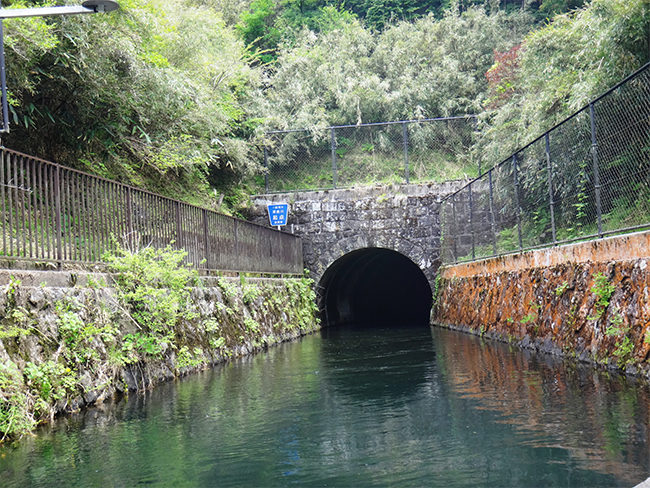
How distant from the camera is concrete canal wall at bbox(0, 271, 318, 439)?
537 cm

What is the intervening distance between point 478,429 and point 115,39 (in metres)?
9.13

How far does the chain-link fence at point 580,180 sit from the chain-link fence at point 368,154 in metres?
8.42

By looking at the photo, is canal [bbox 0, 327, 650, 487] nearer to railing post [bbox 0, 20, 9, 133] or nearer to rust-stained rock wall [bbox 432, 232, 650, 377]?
rust-stained rock wall [bbox 432, 232, 650, 377]

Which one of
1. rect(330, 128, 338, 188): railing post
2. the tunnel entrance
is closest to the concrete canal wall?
the tunnel entrance

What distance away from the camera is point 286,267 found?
674 inches

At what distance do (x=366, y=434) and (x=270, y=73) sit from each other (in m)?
27.8

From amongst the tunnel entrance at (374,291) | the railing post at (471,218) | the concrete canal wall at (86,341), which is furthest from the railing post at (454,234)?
the concrete canal wall at (86,341)

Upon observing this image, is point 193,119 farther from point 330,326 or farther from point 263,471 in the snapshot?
point 263,471

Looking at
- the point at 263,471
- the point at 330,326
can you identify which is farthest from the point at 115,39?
the point at 330,326

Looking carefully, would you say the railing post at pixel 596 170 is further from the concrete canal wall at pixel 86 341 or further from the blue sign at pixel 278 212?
the blue sign at pixel 278 212

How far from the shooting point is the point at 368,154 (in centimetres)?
2136

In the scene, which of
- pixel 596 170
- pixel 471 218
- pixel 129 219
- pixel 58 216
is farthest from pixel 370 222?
pixel 58 216

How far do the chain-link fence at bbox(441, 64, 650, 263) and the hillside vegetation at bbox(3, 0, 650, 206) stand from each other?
8.58 ft

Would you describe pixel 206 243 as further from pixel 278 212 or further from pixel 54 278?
pixel 278 212
